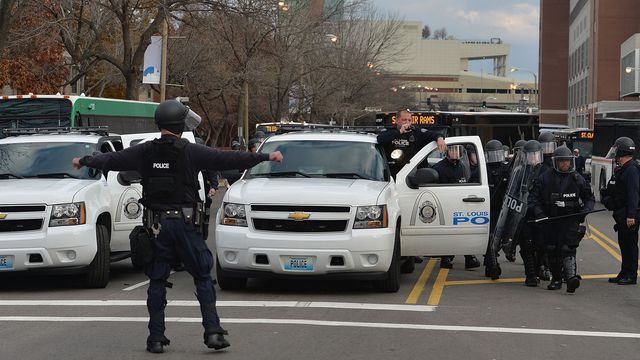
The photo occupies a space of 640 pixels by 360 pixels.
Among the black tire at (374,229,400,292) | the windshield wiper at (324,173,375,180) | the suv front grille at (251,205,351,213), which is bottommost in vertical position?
the black tire at (374,229,400,292)

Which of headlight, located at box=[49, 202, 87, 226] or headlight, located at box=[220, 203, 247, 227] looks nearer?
headlight, located at box=[220, 203, 247, 227]

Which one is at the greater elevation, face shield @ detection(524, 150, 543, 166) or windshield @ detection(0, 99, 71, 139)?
windshield @ detection(0, 99, 71, 139)

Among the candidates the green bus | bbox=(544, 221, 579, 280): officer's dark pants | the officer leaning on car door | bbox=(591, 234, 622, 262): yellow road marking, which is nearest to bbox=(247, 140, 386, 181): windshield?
bbox=(544, 221, 579, 280): officer's dark pants

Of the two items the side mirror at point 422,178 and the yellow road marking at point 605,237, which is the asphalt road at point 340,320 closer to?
the side mirror at point 422,178

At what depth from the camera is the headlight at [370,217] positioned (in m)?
11.4

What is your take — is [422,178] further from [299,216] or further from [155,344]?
[155,344]

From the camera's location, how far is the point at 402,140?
1358cm

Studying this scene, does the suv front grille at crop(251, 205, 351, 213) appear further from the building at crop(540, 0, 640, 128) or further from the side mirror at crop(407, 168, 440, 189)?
the building at crop(540, 0, 640, 128)

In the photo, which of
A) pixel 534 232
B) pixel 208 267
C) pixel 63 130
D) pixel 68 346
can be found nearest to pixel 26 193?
pixel 63 130

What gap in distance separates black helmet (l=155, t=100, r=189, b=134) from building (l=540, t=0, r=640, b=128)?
69525 mm

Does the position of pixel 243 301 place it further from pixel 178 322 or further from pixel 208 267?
pixel 208 267

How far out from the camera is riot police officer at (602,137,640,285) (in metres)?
13.6

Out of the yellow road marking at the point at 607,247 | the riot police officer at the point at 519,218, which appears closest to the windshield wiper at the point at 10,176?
the riot police officer at the point at 519,218

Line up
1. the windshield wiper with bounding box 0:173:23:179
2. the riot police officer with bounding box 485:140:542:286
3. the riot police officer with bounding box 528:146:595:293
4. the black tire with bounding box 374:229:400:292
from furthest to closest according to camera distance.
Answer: the riot police officer with bounding box 485:140:542:286, the windshield wiper with bounding box 0:173:23:179, the riot police officer with bounding box 528:146:595:293, the black tire with bounding box 374:229:400:292
